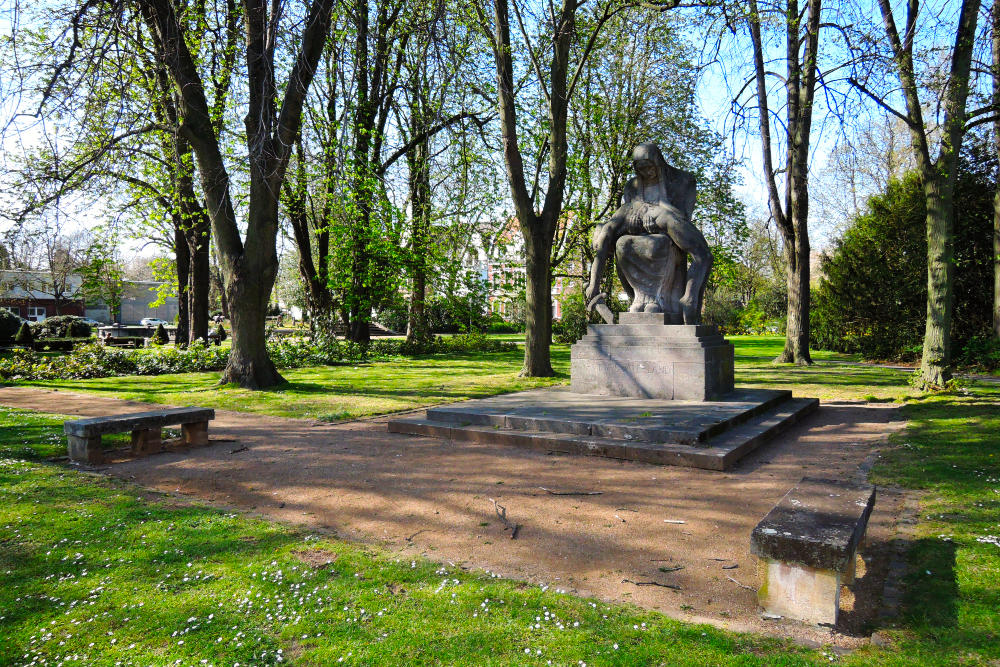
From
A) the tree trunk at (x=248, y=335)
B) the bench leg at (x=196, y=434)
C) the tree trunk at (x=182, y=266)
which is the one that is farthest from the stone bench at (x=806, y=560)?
the tree trunk at (x=182, y=266)

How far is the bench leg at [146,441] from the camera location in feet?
22.6

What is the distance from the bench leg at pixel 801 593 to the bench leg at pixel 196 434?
6496 mm

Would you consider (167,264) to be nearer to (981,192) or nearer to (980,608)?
(980,608)

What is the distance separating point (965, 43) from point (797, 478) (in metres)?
8.56

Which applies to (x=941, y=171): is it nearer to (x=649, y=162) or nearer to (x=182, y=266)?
(x=649, y=162)

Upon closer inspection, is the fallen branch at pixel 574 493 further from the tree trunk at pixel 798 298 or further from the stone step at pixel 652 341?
the tree trunk at pixel 798 298

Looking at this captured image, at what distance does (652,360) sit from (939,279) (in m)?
5.63

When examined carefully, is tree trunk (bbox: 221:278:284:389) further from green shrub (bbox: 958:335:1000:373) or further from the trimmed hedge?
green shrub (bbox: 958:335:1000:373)

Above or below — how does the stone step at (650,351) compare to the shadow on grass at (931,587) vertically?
above

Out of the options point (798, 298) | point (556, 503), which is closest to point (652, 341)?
point (556, 503)

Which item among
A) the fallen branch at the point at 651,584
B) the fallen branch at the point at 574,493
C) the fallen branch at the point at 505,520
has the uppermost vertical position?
the fallen branch at the point at 574,493

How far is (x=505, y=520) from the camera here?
4.52m

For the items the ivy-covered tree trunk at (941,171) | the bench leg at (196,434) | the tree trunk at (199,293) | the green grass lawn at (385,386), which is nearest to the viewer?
the bench leg at (196,434)

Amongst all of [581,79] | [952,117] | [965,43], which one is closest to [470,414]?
[952,117]
